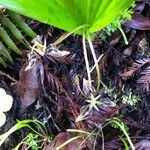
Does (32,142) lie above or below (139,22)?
below

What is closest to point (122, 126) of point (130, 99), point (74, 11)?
point (130, 99)

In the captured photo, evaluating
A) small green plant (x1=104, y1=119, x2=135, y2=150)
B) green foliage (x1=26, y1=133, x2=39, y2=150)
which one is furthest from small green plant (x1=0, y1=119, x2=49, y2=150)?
small green plant (x1=104, y1=119, x2=135, y2=150)

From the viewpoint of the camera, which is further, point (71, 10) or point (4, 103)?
point (4, 103)

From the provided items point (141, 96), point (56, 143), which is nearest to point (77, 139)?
point (56, 143)

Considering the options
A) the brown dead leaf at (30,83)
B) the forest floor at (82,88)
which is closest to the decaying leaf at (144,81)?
the forest floor at (82,88)

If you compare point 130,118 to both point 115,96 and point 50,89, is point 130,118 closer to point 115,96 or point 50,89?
point 115,96

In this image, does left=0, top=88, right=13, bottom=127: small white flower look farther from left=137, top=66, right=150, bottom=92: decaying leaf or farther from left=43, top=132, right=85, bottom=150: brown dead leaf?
left=137, top=66, right=150, bottom=92: decaying leaf

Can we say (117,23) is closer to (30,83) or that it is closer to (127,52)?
(127,52)
